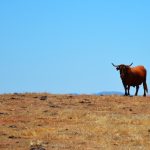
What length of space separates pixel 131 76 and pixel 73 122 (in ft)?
51.1

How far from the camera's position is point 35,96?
115 feet

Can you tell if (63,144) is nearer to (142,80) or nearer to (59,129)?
(59,129)

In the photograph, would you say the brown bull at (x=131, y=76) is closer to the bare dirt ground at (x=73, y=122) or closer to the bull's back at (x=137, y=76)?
the bull's back at (x=137, y=76)

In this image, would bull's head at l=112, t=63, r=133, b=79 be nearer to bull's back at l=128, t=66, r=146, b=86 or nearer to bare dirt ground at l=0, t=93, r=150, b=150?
bull's back at l=128, t=66, r=146, b=86

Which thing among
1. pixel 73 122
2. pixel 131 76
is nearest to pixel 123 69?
pixel 131 76

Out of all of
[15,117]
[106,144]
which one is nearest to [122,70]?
[15,117]

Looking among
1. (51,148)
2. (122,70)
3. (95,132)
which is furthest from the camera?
(122,70)

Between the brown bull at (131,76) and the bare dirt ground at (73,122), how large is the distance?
15.8 ft

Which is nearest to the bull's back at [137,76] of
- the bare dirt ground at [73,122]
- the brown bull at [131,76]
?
the brown bull at [131,76]

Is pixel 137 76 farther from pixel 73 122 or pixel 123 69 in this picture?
pixel 73 122

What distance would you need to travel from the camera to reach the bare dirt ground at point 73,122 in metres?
20.7

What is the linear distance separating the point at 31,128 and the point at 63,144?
394 cm

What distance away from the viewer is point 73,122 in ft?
85.5

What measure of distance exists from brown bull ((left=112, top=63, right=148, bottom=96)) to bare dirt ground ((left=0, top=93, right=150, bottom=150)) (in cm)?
482
